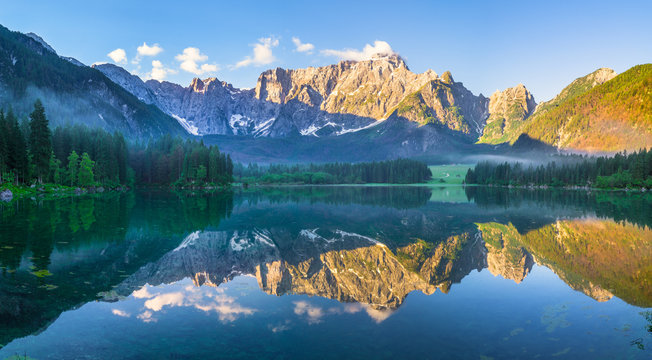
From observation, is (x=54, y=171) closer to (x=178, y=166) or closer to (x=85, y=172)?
(x=85, y=172)

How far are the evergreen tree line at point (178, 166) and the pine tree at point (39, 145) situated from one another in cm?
5128

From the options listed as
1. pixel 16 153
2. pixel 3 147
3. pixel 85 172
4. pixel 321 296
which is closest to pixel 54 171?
pixel 85 172

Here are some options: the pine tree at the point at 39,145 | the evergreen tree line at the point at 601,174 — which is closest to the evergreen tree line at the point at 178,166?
the pine tree at the point at 39,145

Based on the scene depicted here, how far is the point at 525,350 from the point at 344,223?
27.0m

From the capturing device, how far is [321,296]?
1419 cm

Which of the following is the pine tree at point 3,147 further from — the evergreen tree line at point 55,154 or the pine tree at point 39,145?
the pine tree at point 39,145

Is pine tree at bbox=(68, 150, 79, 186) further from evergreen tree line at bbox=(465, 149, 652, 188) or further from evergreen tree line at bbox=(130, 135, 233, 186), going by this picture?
evergreen tree line at bbox=(465, 149, 652, 188)

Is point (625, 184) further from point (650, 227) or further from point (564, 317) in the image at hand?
point (564, 317)

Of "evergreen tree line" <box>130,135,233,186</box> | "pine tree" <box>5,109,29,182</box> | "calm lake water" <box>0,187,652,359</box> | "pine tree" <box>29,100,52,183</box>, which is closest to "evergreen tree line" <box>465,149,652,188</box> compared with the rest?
"calm lake water" <box>0,187,652,359</box>

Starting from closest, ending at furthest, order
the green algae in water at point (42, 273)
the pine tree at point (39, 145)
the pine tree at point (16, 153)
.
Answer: the green algae in water at point (42, 273) → the pine tree at point (16, 153) → the pine tree at point (39, 145)

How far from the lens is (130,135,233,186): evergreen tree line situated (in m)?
134

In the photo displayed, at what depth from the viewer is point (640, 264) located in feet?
62.8

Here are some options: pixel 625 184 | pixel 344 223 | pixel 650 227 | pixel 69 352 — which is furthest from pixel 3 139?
pixel 625 184

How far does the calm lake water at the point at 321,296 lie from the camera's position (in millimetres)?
9844
